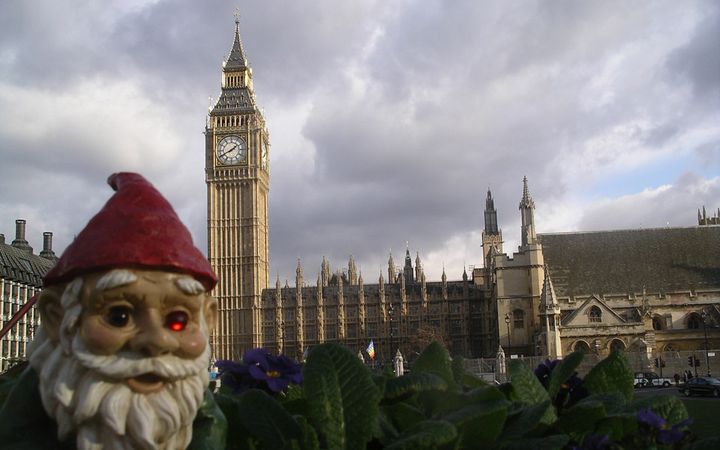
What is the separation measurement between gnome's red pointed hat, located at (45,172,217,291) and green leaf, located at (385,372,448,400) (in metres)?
0.66

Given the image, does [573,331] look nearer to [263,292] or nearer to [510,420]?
[263,292]

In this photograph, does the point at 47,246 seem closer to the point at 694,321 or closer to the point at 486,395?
the point at 694,321

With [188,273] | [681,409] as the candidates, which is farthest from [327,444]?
[681,409]

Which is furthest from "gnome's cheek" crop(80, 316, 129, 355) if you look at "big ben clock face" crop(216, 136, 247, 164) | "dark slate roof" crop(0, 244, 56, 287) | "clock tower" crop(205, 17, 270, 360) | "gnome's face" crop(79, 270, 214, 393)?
"big ben clock face" crop(216, 136, 247, 164)

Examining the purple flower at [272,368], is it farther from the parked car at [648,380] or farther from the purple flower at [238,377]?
the parked car at [648,380]

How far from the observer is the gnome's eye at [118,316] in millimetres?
2010

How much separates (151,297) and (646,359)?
145ft

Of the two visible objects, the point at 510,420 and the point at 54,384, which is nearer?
the point at 54,384

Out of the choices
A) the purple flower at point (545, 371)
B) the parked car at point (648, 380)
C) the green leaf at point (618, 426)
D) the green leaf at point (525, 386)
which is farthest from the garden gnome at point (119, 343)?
the parked car at point (648, 380)

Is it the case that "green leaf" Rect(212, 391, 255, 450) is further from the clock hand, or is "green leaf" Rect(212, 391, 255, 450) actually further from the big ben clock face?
the clock hand

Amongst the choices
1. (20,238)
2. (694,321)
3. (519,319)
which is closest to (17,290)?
(20,238)

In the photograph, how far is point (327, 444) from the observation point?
211cm

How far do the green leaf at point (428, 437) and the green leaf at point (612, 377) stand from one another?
1153mm

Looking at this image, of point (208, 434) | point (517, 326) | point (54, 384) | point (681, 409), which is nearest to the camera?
point (54, 384)
